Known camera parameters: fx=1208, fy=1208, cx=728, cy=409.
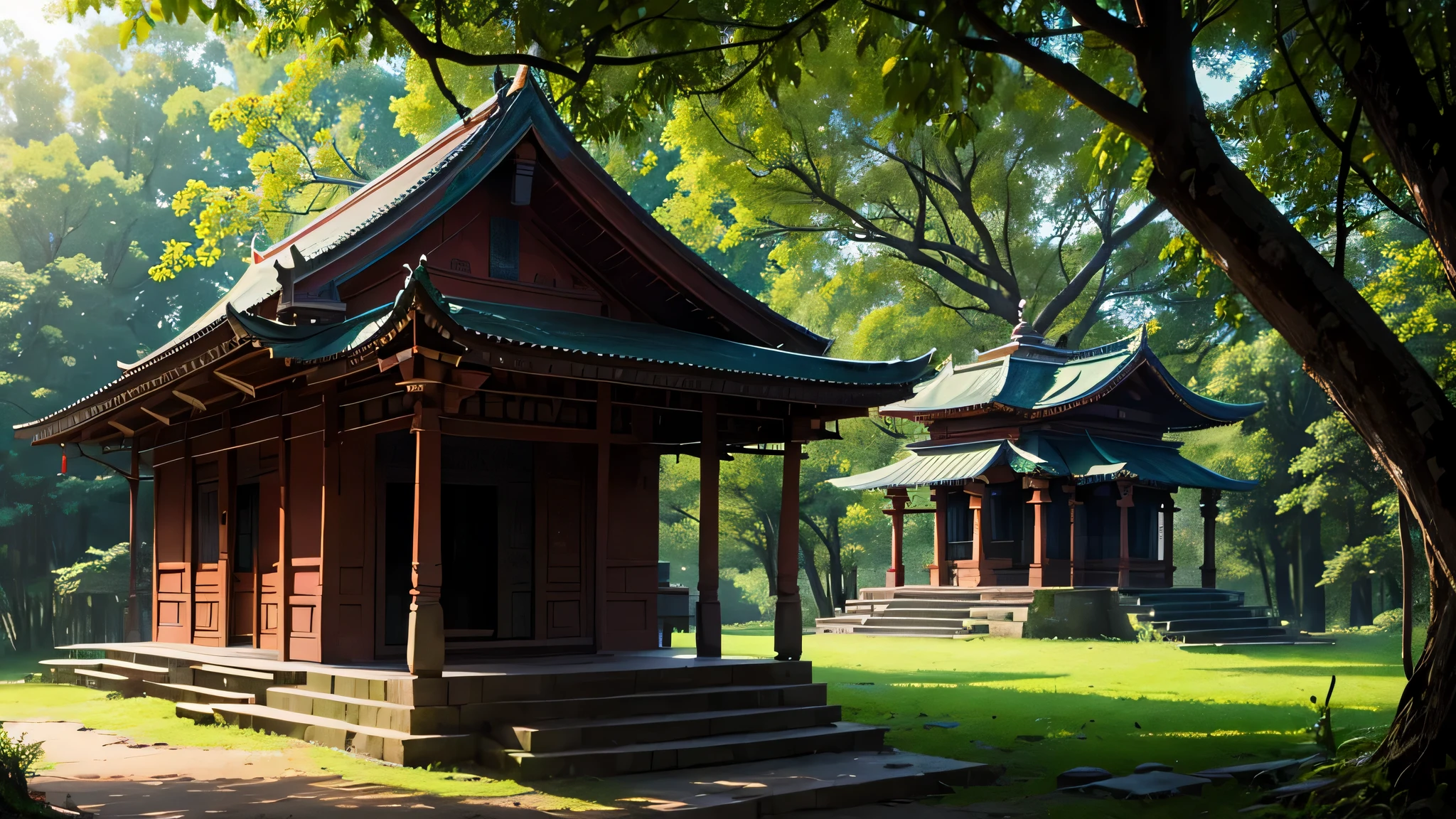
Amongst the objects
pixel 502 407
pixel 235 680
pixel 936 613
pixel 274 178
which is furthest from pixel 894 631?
pixel 274 178

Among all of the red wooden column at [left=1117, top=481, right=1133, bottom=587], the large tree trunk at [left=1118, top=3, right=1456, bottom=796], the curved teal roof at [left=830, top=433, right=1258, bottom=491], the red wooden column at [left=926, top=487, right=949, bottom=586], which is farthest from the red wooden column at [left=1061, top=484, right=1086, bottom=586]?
the large tree trunk at [left=1118, top=3, right=1456, bottom=796]

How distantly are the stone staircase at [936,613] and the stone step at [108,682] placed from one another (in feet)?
55.3

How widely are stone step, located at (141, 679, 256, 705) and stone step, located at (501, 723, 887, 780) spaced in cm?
443

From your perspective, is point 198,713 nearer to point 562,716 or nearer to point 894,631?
point 562,716

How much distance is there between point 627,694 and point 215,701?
5013 mm

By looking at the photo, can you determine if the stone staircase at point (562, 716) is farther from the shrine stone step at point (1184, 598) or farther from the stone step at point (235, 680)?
the shrine stone step at point (1184, 598)

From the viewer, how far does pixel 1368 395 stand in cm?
689

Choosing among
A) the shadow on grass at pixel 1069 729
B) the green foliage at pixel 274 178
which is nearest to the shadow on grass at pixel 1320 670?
the shadow on grass at pixel 1069 729

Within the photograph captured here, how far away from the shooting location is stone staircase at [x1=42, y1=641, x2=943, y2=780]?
9.90 meters

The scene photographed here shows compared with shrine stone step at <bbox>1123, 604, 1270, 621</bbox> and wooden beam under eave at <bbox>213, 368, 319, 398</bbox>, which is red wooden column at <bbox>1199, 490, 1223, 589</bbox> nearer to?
shrine stone step at <bbox>1123, 604, 1270, 621</bbox>

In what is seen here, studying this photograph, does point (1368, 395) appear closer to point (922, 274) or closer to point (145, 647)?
point (145, 647)

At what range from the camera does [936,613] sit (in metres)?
28.4

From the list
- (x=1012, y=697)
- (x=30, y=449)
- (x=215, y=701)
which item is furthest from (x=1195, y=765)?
(x=30, y=449)

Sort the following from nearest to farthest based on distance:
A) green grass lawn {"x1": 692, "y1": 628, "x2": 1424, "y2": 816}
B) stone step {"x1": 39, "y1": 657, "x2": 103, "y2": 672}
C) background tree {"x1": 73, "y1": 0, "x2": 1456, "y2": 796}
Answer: background tree {"x1": 73, "y1": 0, "x2": 1456, "y2": 796} → green grass lawn {"x1": 692, "y1": 628, "x2": 1424, "y2": 816} → stone step {"x1": 39, "y1": 657, "x2": 103, "y2": 672}
